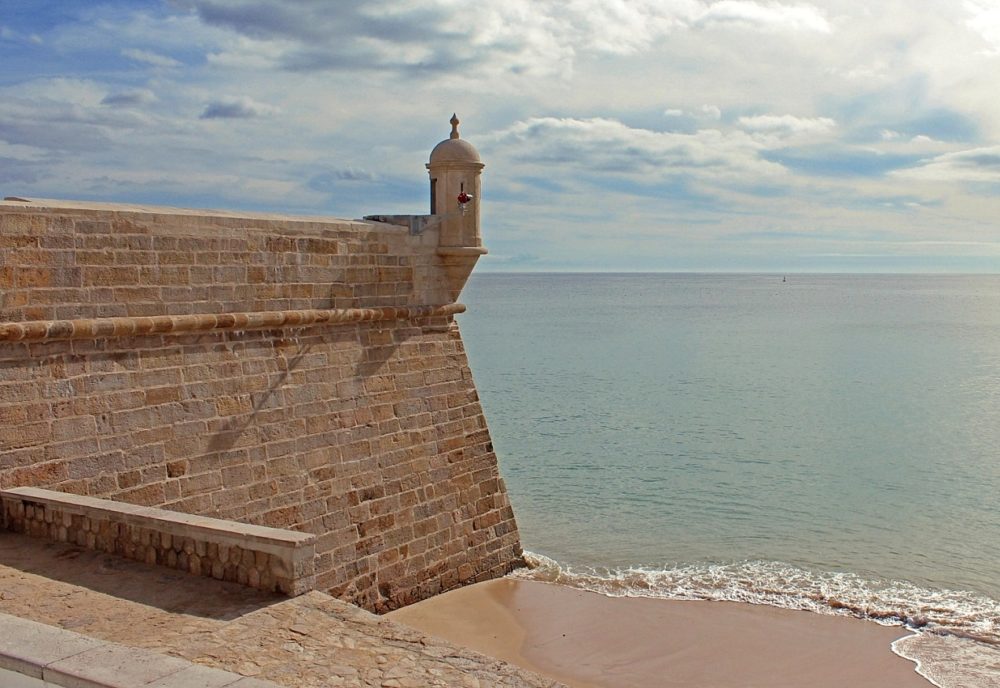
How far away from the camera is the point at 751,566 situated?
1420 cm

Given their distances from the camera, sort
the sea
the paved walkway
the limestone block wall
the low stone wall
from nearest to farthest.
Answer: the paved walkway
the low stone wall
the limestone block wall
the sea

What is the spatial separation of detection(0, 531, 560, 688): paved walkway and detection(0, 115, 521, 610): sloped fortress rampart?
0.54 meters

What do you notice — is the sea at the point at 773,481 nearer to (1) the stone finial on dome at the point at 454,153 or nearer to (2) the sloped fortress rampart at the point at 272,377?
(2) the sloped fortress rampart at the point at 272,377

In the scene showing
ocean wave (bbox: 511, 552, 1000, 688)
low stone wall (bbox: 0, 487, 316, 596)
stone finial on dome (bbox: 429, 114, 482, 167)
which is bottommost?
ocean wave (bbox: 511, 552, 1000, 688)

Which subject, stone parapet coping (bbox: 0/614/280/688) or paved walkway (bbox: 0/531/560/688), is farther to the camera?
paved walkway (bbox: 0/531/560/688)

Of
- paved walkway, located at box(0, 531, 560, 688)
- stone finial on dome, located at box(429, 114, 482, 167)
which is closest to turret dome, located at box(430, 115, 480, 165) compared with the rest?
stone finial on dome, located at box(429, 114, 482, 167)

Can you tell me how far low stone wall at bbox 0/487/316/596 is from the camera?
6.29 metres

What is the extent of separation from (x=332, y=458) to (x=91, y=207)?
348cm

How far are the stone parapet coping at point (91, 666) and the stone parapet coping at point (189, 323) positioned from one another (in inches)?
148

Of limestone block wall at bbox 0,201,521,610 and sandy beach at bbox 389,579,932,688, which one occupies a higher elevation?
limestone block wall at bbox 0,201,521,610

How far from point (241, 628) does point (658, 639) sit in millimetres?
6138

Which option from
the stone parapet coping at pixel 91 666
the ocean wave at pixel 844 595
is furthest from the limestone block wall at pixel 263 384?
the stone parapet coping at pixel 91 666

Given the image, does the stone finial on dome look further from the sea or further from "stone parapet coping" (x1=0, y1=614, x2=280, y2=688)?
"stone parapet coping" (x1=0, y1=614, x2=280, y2=688)

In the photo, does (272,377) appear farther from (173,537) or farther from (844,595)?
(844,595)
